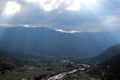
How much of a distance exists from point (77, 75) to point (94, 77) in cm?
1152

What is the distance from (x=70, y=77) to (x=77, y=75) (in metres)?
4.19

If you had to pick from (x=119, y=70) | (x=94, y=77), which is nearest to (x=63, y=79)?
(x=94, y=77)

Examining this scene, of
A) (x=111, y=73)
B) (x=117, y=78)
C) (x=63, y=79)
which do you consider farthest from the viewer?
(x=63, y=79)

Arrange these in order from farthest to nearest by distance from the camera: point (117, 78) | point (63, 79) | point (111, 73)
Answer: point (63, 79), point (111, 73), point (117, 78)

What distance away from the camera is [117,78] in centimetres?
15338

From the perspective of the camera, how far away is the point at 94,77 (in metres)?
170

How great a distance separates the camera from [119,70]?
169625mm

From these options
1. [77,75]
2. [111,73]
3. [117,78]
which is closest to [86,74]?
[77,75]

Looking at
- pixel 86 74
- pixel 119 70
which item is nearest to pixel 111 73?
pixel 119 70

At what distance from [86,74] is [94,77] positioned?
36.0ft

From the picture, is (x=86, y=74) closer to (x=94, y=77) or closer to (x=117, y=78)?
(x=94, y=77)

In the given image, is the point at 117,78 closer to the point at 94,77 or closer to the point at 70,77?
the point at 94,77

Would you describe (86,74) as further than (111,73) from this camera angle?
Yes

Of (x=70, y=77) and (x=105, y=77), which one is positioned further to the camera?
(x=70, y=77)
